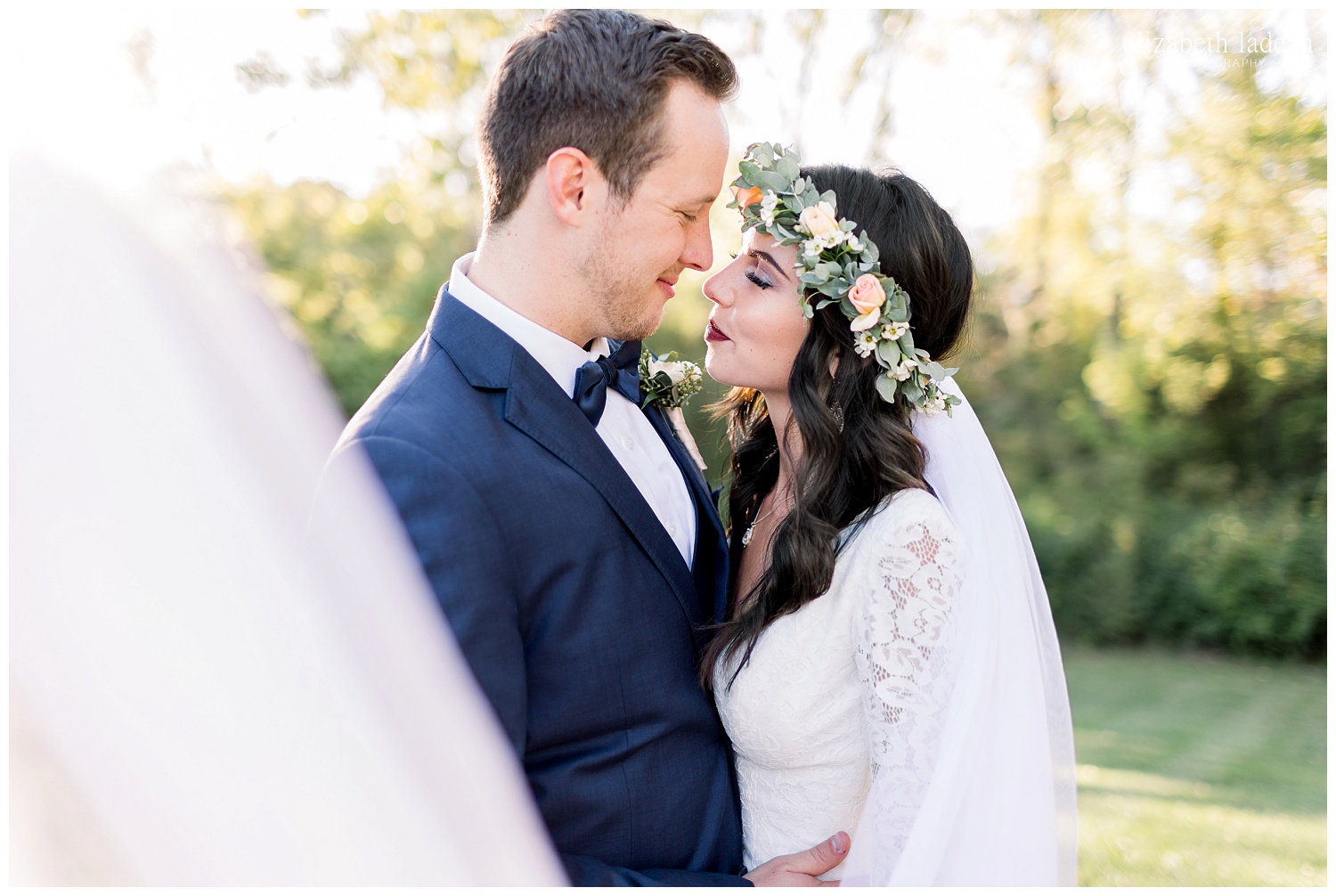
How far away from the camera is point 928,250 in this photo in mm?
2838

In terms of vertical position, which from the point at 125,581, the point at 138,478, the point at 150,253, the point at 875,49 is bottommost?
the point at 125,581

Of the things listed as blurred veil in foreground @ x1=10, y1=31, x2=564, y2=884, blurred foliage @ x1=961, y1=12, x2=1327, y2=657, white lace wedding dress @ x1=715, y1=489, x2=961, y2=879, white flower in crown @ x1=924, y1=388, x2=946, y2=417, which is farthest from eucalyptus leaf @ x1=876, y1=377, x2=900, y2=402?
blurred foliage @ x1=961, y1=12, x2=1327, y2=657

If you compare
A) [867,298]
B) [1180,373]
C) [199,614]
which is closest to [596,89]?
[867,298]

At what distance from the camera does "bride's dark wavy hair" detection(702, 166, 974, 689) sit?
2703mm

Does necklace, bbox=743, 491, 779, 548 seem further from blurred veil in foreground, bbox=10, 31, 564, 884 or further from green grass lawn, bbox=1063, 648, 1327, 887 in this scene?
green grass lawn, bbox=1063, 648, 1327, 887

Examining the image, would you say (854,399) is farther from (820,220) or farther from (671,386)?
(671,386)

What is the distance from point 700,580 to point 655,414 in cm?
60

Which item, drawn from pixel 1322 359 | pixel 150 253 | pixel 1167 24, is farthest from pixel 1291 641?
pixel 150 253

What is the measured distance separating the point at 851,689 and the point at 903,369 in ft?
2.75

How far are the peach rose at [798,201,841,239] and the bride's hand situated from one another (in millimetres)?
1547

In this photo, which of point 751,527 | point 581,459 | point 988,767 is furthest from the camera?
point 751,527

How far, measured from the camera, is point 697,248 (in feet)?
8.93

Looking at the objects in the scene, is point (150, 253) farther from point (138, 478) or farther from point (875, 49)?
point (875, 49)

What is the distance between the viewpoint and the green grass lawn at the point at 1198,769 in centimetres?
568
